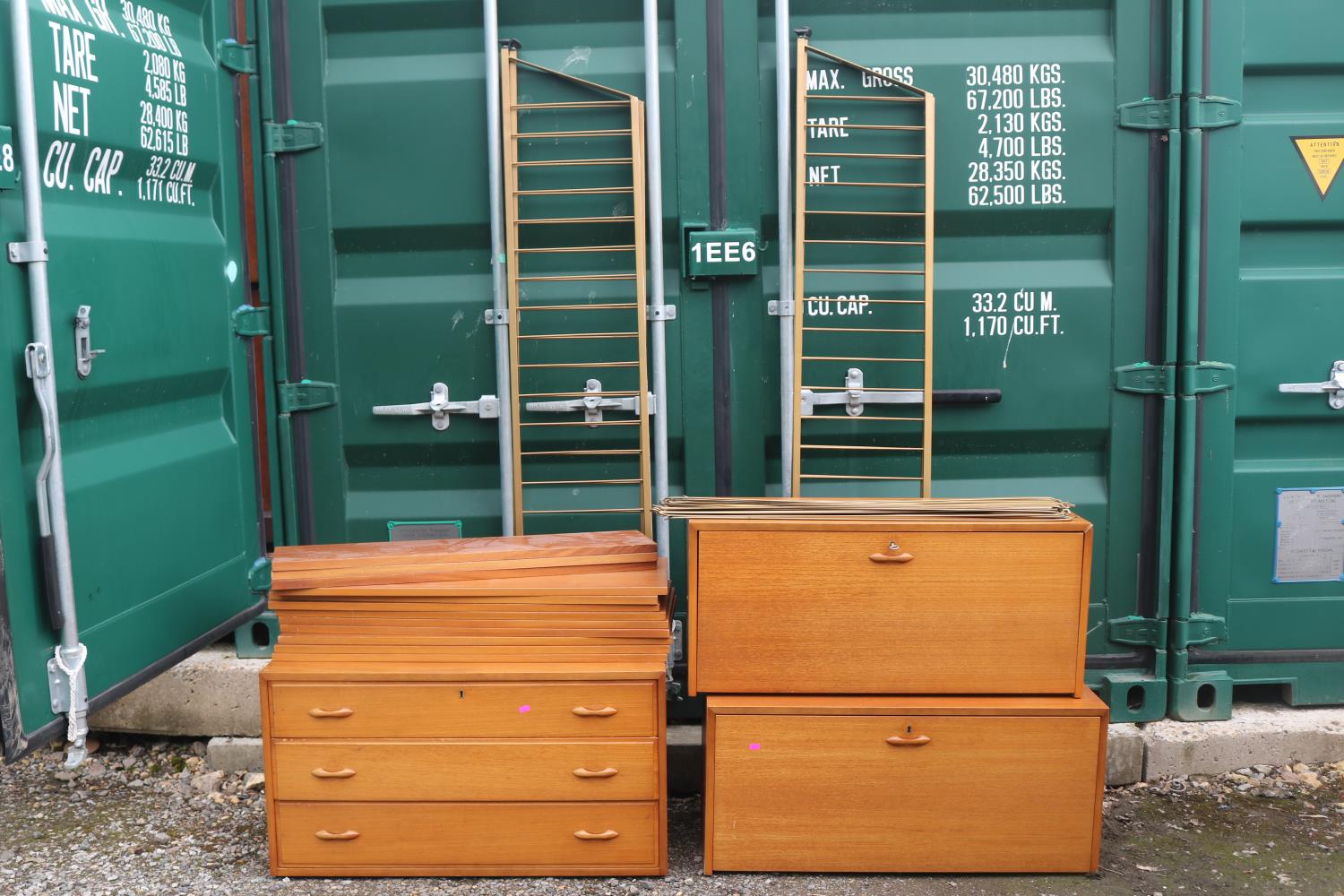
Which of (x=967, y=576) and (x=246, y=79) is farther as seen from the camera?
(x=246, y=79)

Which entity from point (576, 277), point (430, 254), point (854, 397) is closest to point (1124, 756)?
point (854, 397)

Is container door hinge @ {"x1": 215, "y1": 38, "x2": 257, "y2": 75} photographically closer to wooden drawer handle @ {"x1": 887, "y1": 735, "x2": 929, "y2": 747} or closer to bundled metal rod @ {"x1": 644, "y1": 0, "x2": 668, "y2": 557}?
bundled metal rod @ {"x1": 644, "y1": 0, "x2": 668, "y2": 557}

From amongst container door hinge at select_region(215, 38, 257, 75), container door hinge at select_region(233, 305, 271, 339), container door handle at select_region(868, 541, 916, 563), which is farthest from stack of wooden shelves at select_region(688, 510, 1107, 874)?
container door hinge at select_region(215, 38, 257, 75)

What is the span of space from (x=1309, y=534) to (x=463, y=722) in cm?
245

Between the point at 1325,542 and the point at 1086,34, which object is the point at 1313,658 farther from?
the point at 1086,34

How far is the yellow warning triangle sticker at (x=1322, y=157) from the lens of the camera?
11.1 ft

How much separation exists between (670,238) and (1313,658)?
2249 millimetres

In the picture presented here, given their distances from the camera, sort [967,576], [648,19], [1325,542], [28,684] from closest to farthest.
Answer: [28,684]
[967,576]
[648,19]
[1325,542]

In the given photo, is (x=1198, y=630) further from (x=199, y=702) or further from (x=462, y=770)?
(x=199, y=702)

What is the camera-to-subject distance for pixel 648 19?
323cm

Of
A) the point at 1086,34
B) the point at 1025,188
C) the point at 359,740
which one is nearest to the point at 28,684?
the point at 359,740

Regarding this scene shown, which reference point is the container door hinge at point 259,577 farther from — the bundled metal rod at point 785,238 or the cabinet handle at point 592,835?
the bundled metal rod at point 785,238

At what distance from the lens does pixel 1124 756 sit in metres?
3.49

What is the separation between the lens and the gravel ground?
9.64ft
